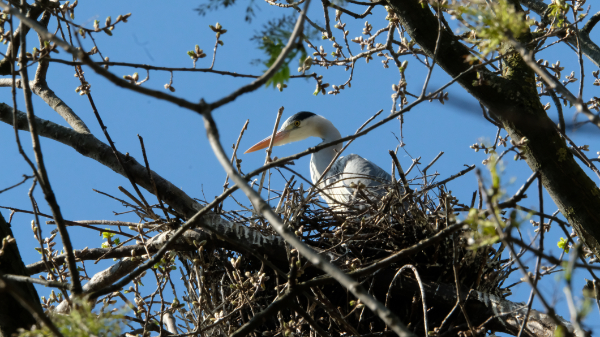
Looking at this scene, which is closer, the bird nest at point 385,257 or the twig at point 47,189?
the twig at point 47,189

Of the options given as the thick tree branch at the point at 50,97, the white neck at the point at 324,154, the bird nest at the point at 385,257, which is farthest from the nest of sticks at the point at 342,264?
the white neck at the point at 324,154

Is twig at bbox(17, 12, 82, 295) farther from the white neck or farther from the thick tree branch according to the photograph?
the white neck

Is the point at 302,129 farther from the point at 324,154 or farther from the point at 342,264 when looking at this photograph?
the point at 342,264

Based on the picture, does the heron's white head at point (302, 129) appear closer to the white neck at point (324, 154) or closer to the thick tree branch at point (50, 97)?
the white neck at point (324, 154)

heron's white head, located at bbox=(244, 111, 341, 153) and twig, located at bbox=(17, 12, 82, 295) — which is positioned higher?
heron's white head, located at bbox=(244, 111, 341, 153)

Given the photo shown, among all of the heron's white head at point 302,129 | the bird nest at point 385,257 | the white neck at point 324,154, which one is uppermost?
→ the heron's white head at point 302,129

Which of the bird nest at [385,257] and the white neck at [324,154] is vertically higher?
the white neck at [324,154]

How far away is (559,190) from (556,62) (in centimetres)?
97

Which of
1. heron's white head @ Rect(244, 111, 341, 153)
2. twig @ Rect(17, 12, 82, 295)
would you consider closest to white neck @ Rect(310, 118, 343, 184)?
heron's white head @ Rect(244, 111, 341, 153)

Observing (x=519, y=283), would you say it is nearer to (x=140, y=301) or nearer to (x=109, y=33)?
(x=140, y=301)

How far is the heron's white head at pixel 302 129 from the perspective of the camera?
470cm

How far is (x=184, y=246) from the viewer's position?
226cm

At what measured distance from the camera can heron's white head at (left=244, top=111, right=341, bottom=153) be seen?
185 inches

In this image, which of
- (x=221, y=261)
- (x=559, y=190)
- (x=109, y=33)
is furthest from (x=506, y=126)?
(x=109, y=33)
